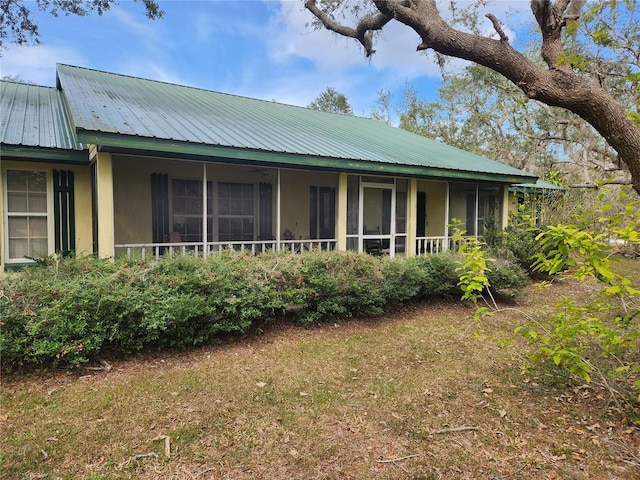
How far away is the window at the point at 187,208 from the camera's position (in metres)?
9.28

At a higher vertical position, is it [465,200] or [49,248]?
[465,200]

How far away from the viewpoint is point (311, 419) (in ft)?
11.9

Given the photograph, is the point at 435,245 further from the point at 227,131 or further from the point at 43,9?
the point at 43,9

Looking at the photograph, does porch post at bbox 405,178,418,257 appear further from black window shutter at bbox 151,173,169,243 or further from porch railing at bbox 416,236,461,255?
black window shutter at bbox 151,173,169,243

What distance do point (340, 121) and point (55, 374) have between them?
11931 millimetres

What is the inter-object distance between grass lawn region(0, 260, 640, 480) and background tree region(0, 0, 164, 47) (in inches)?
337

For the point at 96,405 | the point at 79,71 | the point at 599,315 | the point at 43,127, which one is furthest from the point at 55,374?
the point at 79,71

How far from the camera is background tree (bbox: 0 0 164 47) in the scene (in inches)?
Answer: 360

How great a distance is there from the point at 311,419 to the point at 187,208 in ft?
23.4

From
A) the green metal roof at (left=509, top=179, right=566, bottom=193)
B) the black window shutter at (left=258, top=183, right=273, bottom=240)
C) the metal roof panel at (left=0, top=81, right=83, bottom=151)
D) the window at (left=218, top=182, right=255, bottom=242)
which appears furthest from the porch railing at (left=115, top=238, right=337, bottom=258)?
the green metal roof at (left=509, top=179, right=566, bottom=193)

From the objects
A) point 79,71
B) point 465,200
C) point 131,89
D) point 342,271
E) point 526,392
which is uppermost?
point 79,71

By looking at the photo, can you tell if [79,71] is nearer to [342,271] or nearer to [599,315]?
[342,271]

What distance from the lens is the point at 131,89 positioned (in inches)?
394

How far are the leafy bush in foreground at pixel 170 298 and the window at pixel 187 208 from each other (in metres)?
3.48
